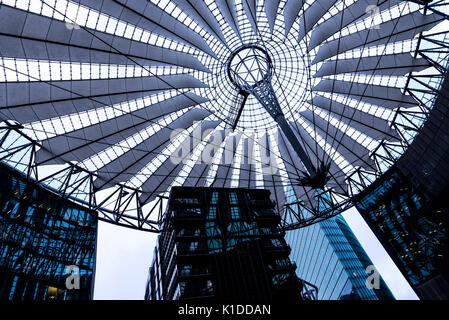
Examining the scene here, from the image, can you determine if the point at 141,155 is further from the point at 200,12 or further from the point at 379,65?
the point at 379,65

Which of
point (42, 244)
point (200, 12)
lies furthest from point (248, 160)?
point (42, 244)

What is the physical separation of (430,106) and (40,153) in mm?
37811

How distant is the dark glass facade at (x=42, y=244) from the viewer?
92.9 feet

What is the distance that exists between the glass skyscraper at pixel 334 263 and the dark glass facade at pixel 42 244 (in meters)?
64.1

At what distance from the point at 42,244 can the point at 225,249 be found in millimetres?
18517

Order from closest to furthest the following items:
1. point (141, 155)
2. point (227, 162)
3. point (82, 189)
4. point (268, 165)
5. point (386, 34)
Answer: point (386, 34)
point (141, 155)
point (82, 189)
point (227, 162)
point (268, 165)

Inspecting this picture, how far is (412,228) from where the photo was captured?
39469 millimetres

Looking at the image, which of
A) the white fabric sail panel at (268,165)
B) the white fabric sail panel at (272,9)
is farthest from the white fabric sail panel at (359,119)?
the white fabric sail panel at (272,9)

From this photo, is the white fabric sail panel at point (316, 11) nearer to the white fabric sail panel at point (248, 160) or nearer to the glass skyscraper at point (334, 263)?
the white fabric sail panel at point (248, 160)

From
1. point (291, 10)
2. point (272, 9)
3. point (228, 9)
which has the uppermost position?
point (228, 9)

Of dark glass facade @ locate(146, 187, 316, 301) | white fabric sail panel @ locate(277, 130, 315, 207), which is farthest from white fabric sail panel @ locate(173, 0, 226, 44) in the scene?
dark glass facade @ locate(146, 187, 316, 301)

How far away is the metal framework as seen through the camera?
71.7 feet

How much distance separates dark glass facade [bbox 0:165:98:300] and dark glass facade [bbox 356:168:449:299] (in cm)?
A: 3431
